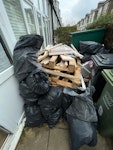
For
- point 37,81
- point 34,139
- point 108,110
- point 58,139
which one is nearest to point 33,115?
point 34,139

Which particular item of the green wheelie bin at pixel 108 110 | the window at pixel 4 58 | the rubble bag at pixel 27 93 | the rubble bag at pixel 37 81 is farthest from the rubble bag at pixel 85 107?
the window at pixel 4 58

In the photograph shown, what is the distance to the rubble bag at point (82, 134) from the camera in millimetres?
1244

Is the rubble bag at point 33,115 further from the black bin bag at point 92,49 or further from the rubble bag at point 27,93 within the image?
the black bin bag at point 92,49

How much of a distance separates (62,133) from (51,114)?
1.25ft

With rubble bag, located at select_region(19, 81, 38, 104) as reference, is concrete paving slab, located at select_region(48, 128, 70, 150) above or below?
below

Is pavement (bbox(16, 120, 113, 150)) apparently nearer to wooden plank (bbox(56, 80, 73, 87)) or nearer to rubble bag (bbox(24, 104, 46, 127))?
rubble bag (bbox(24, 104, 46, 127))

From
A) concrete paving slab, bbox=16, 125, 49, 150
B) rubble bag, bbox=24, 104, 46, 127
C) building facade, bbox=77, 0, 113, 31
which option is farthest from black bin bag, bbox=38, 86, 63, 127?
building facade, bbox=77, 0, 113, 31

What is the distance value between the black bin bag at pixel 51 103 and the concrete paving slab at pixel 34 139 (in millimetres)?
230

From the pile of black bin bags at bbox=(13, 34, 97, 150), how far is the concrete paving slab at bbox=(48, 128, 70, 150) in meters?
0.20

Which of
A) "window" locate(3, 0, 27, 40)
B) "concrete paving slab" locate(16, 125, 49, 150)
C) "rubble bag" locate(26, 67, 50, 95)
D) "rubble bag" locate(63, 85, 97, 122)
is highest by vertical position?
"window" locate(3, 0, 27, 40)

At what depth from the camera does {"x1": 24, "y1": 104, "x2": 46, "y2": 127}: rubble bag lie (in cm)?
164

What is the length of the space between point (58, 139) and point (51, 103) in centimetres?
61

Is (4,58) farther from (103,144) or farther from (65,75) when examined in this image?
(103,144)

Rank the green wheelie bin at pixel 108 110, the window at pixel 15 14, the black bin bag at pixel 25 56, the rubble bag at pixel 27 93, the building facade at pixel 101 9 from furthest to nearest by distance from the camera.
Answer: the building facade at pixel 101 9
the window at pixel 15 14
the rubble bag at pixel 27 93
the black bin bag at pixel 25 56
the green wheelie bin at pixel 108 110
